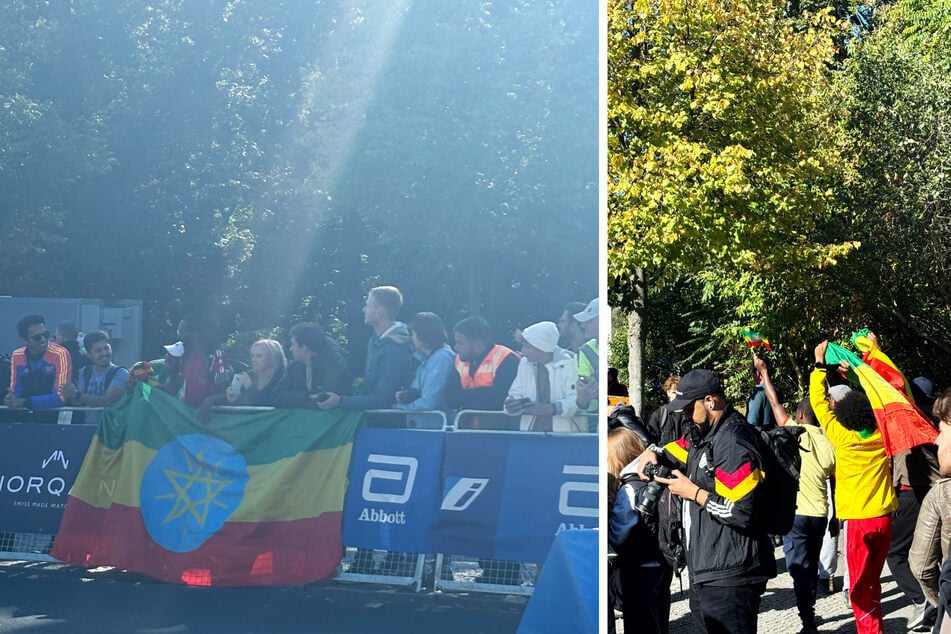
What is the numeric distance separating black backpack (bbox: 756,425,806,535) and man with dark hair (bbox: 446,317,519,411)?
4.97 ft

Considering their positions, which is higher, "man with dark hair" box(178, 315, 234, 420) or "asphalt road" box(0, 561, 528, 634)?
"man with dark hair" box(178, 315, 234, 420)

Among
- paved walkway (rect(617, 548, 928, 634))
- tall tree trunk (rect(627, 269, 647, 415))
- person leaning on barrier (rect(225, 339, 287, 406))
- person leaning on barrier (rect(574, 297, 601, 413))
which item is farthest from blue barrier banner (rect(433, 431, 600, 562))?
tall tree trunk (rect(627, 269, 647, 415))

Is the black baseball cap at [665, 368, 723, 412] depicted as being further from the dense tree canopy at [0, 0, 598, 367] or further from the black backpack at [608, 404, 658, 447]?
the dense tree canopy at [0, 0, 598, 367]

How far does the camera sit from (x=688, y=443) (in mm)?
5113

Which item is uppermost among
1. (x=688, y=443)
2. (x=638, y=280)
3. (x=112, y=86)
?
(x=638, y=280)

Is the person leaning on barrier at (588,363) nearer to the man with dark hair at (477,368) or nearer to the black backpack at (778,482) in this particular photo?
the man with dark hair at (477,368)

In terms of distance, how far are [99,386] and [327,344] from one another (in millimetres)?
757

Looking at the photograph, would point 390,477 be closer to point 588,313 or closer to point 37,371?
point 588,313

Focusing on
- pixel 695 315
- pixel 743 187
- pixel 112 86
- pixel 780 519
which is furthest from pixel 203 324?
pixel 695 315

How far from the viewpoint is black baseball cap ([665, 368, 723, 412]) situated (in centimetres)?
449

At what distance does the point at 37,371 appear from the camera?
3385 millimetres

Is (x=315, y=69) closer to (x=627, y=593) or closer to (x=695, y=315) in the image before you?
(x=627, y=593)

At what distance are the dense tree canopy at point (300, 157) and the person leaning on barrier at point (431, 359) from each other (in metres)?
0.06

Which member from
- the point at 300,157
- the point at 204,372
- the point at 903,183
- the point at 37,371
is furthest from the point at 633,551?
the point at 903,183
